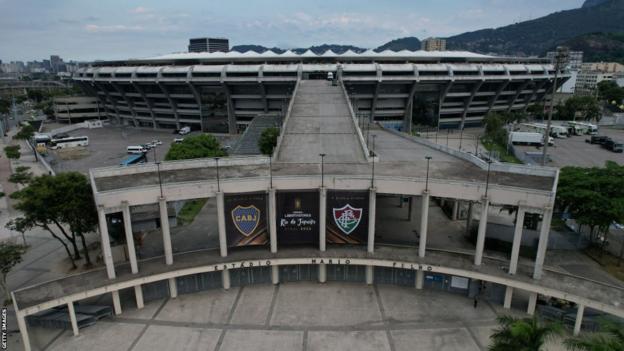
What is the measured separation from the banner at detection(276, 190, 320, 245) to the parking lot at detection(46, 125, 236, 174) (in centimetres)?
5047

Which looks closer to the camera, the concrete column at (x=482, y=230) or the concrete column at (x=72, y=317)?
the concrete column at (x=72, y=317)

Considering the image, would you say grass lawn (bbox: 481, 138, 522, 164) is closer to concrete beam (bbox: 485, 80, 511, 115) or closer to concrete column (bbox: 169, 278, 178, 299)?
concrete beam (bbox: 485, 80, 511, 115)

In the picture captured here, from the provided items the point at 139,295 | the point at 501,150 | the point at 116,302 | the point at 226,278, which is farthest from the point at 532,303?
the point at 501,150

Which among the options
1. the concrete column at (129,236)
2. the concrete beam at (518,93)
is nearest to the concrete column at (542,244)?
the concrete column at (129,236)

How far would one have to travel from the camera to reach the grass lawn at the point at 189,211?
4681cm

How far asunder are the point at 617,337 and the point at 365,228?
1874 centimetres

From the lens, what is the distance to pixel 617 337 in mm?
16797

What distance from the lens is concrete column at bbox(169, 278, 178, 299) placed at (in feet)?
105

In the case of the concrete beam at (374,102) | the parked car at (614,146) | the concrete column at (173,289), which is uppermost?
the concrete beam at (374,102)

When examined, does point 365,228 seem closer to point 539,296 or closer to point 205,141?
point 539,296

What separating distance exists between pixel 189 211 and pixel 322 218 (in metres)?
24.0

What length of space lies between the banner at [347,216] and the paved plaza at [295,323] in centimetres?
438

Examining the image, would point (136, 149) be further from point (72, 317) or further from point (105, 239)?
point (72, 317)

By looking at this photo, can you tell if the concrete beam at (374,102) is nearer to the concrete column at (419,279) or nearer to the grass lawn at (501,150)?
the grass lawn at (501,150)
